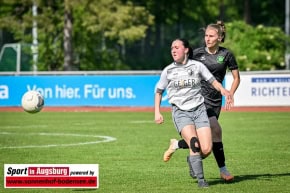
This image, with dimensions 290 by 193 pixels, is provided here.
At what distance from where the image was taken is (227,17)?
8331 centimetres

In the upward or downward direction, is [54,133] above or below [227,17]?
below

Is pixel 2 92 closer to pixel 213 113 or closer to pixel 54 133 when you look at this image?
pixel 54 133

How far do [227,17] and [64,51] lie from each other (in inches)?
1505

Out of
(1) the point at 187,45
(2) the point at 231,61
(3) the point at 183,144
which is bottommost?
(3) the point at 183,144

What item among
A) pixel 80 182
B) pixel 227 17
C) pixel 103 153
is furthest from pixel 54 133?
pixel 227 17

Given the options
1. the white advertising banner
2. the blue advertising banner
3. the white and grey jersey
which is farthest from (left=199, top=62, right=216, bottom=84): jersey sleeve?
the blue advertising banner

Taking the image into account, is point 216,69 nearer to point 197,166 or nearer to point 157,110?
point 157,110

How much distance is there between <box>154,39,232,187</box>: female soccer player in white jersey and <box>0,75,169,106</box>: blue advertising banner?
20.7m

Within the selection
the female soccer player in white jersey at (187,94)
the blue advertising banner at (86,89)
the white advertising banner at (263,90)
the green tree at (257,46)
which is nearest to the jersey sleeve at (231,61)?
the female soccer player in white jersey at (187,94)

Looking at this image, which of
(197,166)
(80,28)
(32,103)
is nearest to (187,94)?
(197,166)

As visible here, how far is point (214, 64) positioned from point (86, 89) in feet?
67.0

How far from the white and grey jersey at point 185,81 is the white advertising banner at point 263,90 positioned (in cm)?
1921

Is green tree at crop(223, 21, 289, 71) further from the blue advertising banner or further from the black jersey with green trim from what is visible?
the black jersey with green trim

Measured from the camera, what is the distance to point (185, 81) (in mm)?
12617
